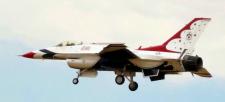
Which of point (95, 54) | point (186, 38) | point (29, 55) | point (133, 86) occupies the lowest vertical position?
point (133, 86)

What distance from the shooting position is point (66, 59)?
9700cm

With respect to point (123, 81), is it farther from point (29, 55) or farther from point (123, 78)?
point (29, 55)

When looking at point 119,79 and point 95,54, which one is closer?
point 95,54

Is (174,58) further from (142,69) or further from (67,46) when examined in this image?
(67,46)

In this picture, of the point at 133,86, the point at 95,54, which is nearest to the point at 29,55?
the point at 95,54

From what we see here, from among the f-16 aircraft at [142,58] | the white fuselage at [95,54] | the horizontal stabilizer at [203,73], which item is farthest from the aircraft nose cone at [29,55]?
the horizontal stabilizer at [203,73]

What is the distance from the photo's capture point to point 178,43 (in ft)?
307

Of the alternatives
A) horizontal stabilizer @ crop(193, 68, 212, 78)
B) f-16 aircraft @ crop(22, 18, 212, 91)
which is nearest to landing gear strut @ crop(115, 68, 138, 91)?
f-16 aircraft @ crop(22, 18, 212, 91)

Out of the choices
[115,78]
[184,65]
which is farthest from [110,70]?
[184,65]

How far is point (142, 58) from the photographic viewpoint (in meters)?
93.9

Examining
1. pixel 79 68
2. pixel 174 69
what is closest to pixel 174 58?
pixel 174 69

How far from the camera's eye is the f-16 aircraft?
92500mm

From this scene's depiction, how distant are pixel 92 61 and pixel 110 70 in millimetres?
1661

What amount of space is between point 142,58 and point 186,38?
3.58 meters
